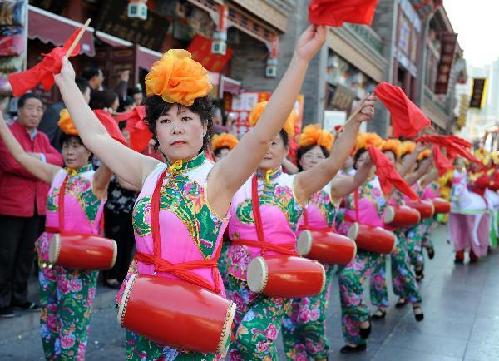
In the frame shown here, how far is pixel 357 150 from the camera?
630cm

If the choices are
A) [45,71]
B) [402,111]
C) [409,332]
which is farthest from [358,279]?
[45,71]

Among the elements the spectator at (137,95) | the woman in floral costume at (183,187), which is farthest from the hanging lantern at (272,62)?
the woman in floral costume at (183,187)

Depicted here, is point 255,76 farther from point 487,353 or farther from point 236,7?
point 487,353

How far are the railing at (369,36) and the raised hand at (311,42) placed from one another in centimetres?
1625

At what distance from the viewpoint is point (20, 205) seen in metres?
5.32

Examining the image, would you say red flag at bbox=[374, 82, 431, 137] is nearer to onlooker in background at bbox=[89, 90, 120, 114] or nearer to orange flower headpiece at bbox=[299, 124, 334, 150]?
orange flower headpiece at bbox=[299, 124, 334, 150]

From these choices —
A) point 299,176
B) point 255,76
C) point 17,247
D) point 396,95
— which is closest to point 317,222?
point 299,176

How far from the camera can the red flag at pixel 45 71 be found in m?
2.86

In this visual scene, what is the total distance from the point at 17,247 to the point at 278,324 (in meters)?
2.87

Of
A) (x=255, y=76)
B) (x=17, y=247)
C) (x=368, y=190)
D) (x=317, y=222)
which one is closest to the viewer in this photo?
(x=317, y=222)

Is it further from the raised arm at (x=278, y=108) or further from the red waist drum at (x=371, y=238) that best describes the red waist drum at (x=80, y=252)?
the red waist drum at (x=371, y=238)

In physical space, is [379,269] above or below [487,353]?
above

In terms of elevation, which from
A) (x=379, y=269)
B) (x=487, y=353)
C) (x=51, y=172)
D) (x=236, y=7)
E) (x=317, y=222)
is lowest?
(x=487, y=353)

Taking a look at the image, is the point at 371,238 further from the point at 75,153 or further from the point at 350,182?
the point at 75,153
